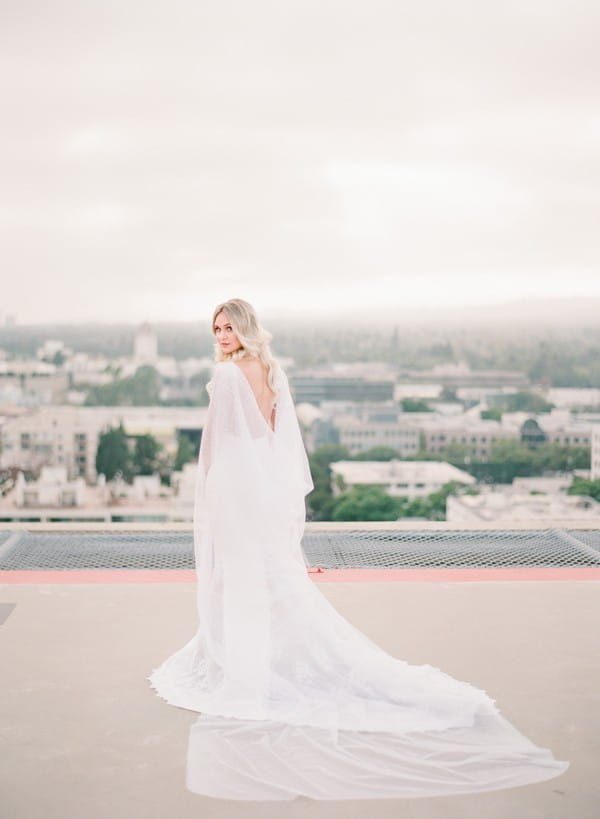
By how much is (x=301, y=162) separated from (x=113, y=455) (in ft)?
28.5

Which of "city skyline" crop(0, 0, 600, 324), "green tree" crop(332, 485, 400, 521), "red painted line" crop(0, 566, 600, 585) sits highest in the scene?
"city skyline" crop(0, 0, 600, 324)

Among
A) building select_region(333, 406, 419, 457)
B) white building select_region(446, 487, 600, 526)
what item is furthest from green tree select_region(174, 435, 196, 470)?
white building select_region(446, 487, 600, 526)

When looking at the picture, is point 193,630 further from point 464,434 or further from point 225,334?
point 464,434

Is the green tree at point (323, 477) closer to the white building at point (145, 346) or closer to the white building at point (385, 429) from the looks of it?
the white building at point (385, 429)

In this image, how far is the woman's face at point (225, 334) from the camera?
2.79 meters

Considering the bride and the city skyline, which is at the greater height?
the city skyline

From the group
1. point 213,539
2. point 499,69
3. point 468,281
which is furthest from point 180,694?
point 468,281

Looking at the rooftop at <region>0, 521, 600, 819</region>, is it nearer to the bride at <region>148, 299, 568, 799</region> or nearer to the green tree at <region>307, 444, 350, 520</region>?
the bride at <region>148, 299, 568, 799</region>

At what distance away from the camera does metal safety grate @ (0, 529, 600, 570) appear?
14.9 feet

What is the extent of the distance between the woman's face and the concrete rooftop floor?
3.14ft

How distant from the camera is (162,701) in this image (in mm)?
2609

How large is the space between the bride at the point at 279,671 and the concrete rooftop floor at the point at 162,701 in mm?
71

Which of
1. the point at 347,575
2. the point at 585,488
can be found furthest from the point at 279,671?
the point at 585,488

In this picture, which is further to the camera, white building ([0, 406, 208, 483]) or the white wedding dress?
white building ([0, 406, 208, 483])
